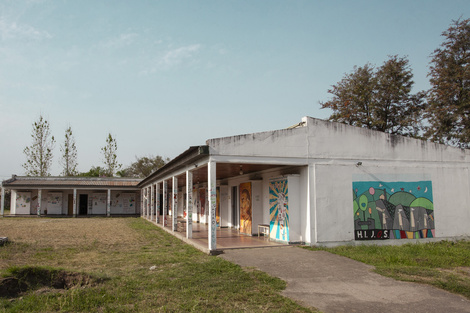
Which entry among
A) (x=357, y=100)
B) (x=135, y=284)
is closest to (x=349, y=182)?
(x=135, y=284)

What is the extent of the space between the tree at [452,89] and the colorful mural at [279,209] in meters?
14.8

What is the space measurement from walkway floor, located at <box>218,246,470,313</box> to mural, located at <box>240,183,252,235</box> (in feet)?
16.8

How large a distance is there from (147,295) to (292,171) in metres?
7.54

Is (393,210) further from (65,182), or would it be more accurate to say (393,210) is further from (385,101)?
(65,182)

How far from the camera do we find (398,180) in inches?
492

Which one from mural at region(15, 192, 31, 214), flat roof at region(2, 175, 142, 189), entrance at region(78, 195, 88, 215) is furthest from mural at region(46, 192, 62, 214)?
entrance at region(78, 195, 88, 215)

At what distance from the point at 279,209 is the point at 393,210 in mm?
3770

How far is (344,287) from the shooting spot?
6.81 meters

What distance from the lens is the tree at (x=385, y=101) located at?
2650 cm

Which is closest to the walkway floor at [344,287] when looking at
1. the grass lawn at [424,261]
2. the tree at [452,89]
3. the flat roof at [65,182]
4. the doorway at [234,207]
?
the grass lawn at [424,261]

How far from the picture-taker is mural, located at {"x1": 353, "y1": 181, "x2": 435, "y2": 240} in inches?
470

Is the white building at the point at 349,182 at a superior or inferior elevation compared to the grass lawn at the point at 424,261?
superior

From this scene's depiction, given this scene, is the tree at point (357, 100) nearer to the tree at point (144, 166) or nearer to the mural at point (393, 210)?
the mural at point (393, 210)

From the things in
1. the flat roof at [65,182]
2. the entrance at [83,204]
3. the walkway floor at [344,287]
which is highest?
the flat roof at [65,182]
